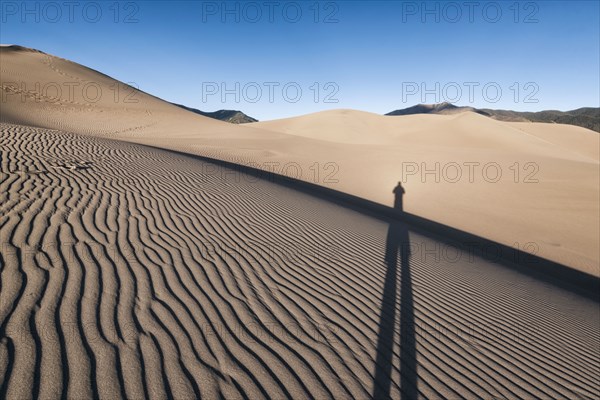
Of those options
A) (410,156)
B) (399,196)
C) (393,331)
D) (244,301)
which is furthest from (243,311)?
(410,156)

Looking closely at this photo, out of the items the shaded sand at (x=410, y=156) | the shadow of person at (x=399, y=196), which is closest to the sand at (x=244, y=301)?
the shaded sand at (x=410, y=156)

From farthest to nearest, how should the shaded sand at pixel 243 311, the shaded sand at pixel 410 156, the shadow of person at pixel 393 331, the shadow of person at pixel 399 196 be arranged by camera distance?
the shadow of person at pixel 399 196 < the shaded sand at pixel 410 156 < the shadow of person at pixel 393 331 < the shaded sand at pixel 243 311

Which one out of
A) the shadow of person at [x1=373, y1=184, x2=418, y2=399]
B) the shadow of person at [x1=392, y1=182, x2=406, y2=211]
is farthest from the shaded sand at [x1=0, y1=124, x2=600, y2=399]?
the shadow of person at [x1=392, y1=182, x2=406, y2=211]

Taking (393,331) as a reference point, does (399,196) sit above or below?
above

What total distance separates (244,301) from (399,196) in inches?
480

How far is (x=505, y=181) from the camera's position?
16.4 meters

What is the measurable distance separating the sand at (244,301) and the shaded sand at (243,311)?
0.02m

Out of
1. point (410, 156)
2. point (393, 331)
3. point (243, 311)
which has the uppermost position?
point (410, 156)

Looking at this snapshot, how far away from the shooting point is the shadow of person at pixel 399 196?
13023mm

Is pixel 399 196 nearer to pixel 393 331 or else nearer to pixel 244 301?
pixel 393 331

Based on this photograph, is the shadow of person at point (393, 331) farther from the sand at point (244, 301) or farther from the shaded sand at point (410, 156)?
the shaded sand at point (410, 156)

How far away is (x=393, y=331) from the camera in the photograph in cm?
370

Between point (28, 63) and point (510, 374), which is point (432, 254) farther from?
point (28, 63)

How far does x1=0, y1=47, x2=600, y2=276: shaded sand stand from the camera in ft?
38.8
